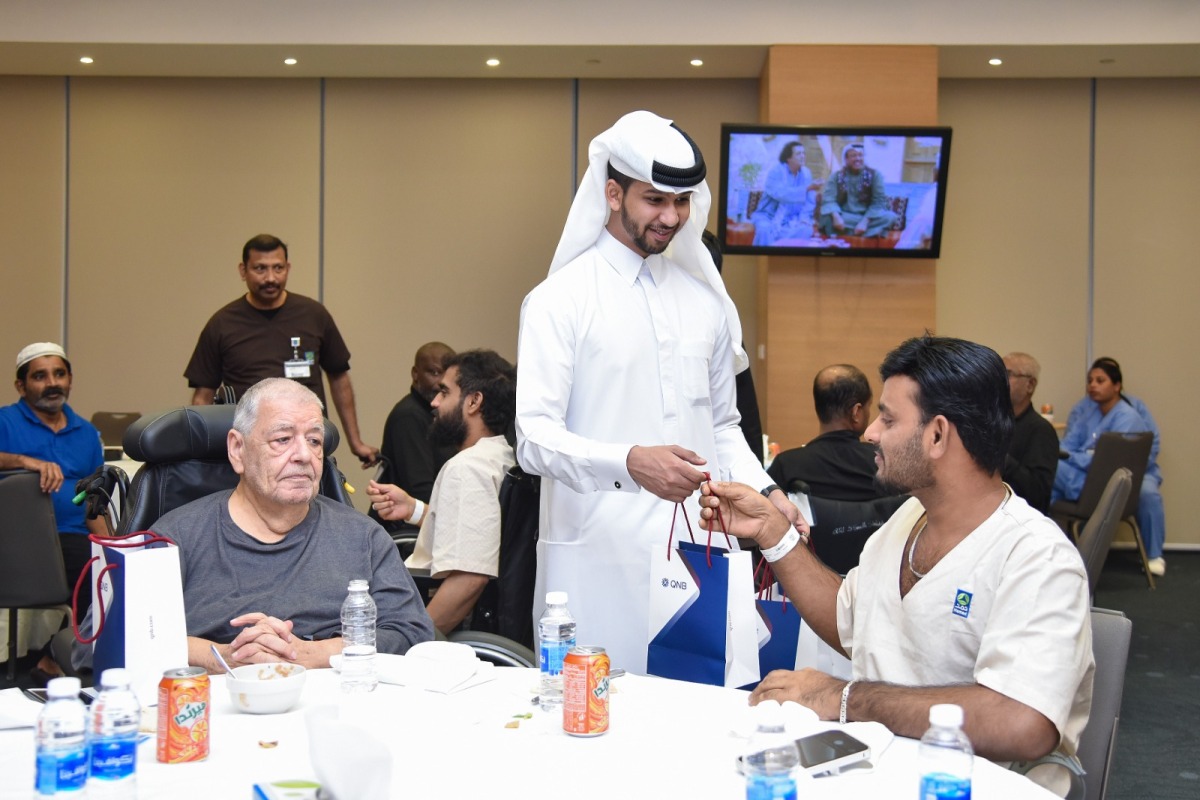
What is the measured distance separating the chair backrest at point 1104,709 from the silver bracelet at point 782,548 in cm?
59

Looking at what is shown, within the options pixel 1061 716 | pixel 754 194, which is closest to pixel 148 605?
pixel 1061 716

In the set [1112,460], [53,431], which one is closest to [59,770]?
[53,431]

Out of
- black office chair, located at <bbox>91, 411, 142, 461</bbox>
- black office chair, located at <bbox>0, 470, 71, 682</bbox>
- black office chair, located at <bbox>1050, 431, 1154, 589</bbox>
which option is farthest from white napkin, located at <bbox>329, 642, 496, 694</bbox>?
black office chair, located at <bbox>91, 411, 142, 461</bbox>

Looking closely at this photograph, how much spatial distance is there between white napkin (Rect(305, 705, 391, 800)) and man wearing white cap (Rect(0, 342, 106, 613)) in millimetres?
3943

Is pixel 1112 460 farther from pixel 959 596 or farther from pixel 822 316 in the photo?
pixel 959 596

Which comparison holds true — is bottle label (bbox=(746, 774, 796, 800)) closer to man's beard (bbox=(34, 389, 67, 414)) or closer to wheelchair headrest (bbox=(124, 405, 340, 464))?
wheelchair headrest (bbox=(124, 405, 340, 464))

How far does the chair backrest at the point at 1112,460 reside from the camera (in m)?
6.71

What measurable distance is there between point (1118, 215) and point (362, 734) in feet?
26.9

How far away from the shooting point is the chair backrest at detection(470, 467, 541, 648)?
10.7 ft

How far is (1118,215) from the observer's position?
8328 mm

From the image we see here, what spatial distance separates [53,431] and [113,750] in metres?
4.11

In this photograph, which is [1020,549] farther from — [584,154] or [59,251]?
[59,251]

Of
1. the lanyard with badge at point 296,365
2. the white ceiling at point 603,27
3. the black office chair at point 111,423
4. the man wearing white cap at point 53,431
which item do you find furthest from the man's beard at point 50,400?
the white ceiling at point 603,27

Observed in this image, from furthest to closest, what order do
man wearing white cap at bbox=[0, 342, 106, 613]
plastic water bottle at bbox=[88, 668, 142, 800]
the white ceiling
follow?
the white ceiling
man wearing white cap at bbox=[0, 342, 106, 613]
plastic water bottle at bbox=[88, 668, 142, 800]
